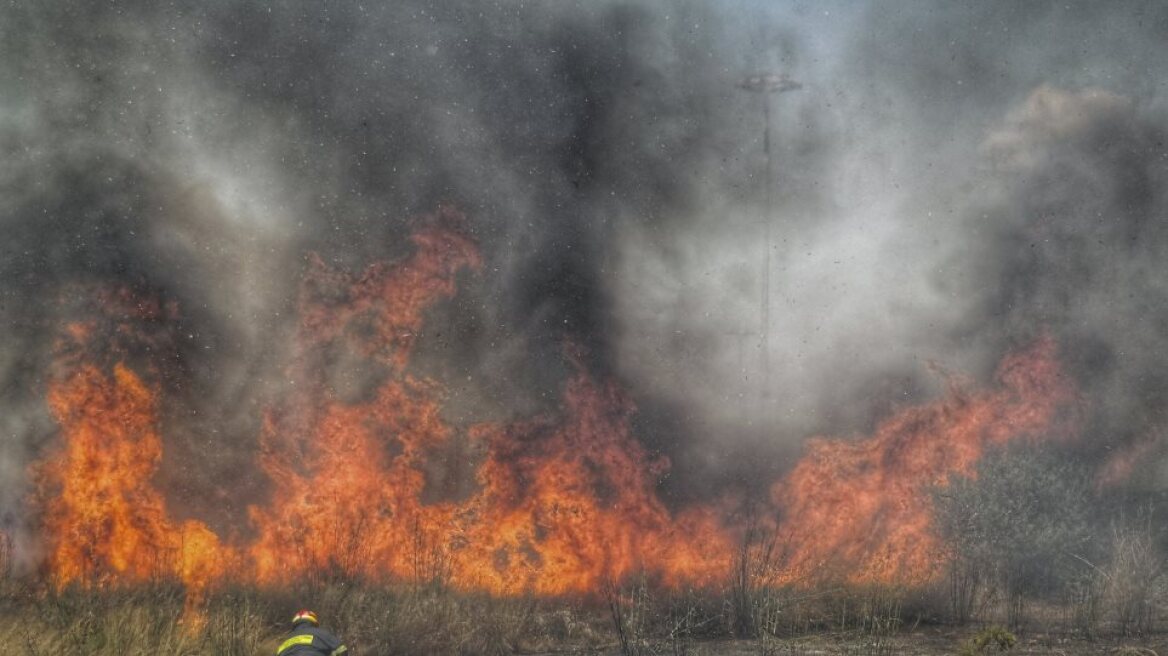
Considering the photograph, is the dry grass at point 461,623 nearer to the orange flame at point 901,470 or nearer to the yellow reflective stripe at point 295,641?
the orange flame at point 901,470

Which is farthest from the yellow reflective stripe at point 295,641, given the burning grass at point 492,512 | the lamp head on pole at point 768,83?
the lamp head on pole at point 768,83

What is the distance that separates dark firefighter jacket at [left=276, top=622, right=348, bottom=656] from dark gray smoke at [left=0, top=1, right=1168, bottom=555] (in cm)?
849

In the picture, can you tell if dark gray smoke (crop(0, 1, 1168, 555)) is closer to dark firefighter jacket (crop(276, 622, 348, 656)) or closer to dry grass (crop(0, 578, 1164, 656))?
dry grass (crop(0, 578, 1164, 656))

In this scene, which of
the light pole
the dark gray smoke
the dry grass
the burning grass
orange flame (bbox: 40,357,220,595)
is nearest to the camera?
the dry grass

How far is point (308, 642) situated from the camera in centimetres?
805

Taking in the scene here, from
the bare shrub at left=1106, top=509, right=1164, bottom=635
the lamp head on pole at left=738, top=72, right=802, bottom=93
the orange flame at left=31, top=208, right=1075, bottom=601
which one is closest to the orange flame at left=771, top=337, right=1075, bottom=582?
the orange flame at left=31, top=208, right=1075, bottom=601

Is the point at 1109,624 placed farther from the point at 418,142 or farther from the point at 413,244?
the point at 418,142

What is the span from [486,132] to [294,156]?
12.8 feet

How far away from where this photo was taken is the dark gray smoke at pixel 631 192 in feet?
54.6

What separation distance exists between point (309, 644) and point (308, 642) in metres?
0.05

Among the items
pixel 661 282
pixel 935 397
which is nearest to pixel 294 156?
pixel 661 282

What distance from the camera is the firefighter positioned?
8.00 m

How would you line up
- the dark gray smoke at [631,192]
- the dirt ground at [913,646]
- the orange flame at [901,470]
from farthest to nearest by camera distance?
1. the dark gray smoke at [631,192]
2. the orange flame at [901,470]
3. the dirt ground at [913,646]

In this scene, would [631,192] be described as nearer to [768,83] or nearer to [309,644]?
[768,83]
